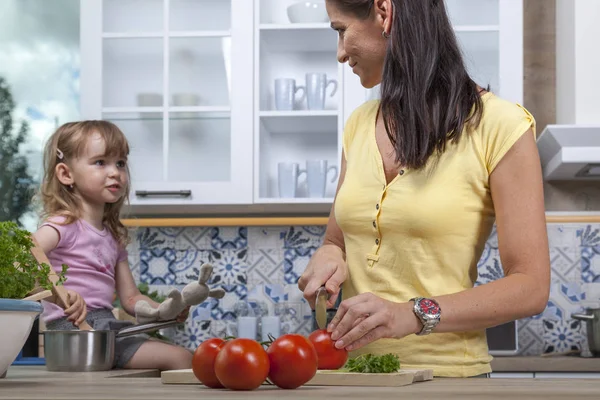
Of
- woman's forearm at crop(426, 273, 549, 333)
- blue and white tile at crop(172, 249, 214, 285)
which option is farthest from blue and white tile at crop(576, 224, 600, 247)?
woman's forearm at crop(426, 273, 549, 333)

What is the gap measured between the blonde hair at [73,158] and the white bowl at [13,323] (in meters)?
1.13

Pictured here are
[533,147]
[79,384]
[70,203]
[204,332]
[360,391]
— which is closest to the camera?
[360,391]

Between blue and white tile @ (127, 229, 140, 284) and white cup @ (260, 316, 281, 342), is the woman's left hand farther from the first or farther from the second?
blue and white tile @ (127, 229, 140, 284)

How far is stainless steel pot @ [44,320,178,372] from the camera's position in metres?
1.64

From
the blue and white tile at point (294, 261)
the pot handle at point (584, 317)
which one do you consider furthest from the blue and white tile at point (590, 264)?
the blue and white tile at point (294, 261)

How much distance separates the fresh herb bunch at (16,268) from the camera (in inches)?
51.0

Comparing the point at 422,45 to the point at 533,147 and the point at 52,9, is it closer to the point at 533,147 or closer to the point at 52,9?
the point at 533,147

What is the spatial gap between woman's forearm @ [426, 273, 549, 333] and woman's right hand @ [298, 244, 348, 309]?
19 centimetres

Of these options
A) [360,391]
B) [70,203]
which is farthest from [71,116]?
[360,391]

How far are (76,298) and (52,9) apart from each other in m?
2.28

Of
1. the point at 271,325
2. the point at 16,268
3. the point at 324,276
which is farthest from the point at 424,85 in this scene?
the point at 271,325

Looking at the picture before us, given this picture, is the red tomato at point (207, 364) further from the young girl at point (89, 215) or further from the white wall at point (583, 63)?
the white wall at point (583, 63)

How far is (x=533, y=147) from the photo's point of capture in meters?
1.49

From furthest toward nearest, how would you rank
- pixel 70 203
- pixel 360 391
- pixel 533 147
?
pixel 70 203, pixel 533 147, pixel 360 391
